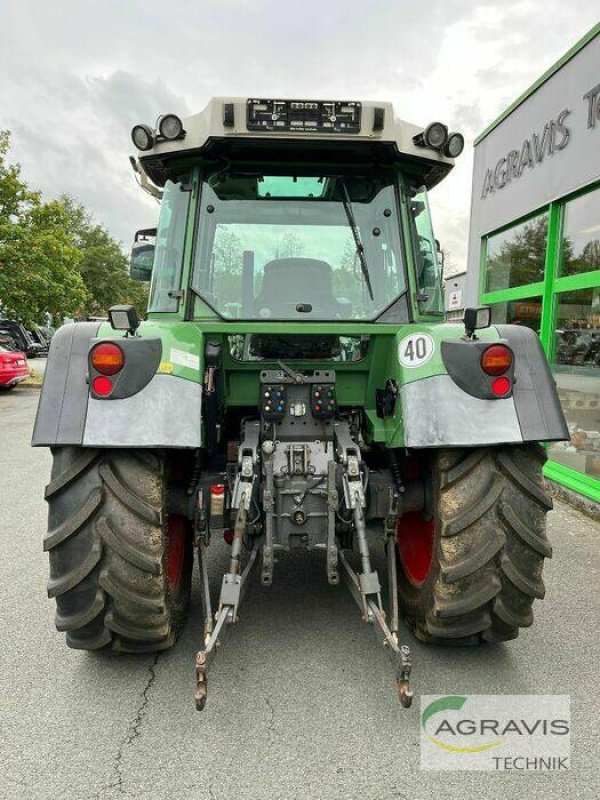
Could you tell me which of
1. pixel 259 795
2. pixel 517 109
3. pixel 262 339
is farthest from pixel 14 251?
pixel 259 795

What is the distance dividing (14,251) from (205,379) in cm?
1636

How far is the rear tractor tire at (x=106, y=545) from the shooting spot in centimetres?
258

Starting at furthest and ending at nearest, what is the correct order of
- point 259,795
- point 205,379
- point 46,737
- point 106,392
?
point 205,379, point 106,392, point 46,737, point 259,795

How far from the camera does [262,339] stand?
334 centimetres

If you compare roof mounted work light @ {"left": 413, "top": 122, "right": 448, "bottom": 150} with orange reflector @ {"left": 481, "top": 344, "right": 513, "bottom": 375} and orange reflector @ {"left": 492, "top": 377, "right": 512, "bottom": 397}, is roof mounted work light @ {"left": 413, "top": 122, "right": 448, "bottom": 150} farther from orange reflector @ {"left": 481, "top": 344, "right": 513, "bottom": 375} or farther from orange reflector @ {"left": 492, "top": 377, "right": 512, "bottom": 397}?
orange reflector @ {"left": 492, "top": 377, "right": 512, "bottom": 397}

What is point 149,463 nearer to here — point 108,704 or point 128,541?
point 128,541

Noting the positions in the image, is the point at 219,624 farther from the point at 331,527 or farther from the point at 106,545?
the point at 331,527

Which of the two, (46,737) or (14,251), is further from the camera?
(14,251)

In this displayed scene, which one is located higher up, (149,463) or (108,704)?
(149,463)

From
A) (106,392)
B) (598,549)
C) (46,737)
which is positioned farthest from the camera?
(598,549)

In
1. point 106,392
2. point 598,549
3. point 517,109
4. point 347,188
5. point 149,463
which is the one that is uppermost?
point 517,109

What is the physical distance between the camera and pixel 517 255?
786cm

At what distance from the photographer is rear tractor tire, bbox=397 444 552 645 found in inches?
105

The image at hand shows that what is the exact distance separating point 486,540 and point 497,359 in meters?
0.83
